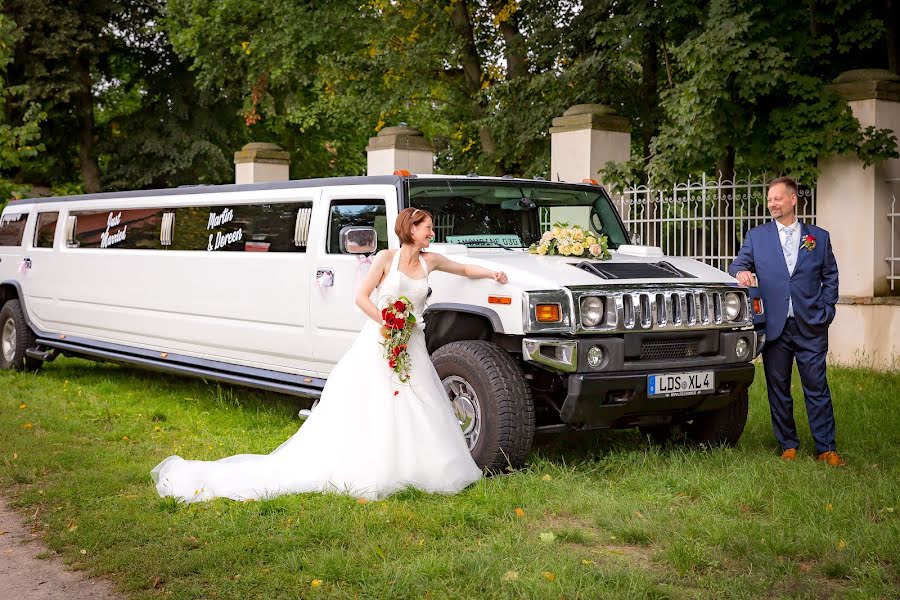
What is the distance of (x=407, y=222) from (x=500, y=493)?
1698mm

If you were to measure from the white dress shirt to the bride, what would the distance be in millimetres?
1984

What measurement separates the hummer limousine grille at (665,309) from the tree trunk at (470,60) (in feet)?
44.9

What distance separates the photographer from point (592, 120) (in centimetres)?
1402

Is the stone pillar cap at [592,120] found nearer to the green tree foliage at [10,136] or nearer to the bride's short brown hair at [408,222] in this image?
the bride's short brown hair at [408,222]

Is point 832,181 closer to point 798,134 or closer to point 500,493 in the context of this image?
point 798,134

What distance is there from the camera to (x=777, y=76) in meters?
12.0

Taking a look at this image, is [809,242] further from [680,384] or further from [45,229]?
[45,229]

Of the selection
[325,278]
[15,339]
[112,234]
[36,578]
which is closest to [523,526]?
[36,578]

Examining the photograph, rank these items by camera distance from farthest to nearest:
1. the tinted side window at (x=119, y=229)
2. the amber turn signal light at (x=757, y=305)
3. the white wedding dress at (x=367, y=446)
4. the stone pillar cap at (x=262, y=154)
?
the stone pillar cap at (x=262, y=154) → the tinted side window at (x=119, y=229) → the amber turn signal light at (x=757, y=305) → the white wedding dress at (x=367, y=446)

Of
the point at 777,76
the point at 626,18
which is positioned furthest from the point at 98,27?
the point at 777,76

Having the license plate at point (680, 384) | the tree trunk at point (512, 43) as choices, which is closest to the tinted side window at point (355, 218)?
the license plate at point (680, 384)

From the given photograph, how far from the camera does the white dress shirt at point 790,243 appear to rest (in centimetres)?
698

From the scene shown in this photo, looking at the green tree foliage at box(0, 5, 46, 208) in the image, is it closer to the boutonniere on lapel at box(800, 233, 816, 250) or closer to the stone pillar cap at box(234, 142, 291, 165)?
the stone pillar cap at box(234, 142, 291, 165)

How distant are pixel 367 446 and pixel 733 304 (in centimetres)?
254
